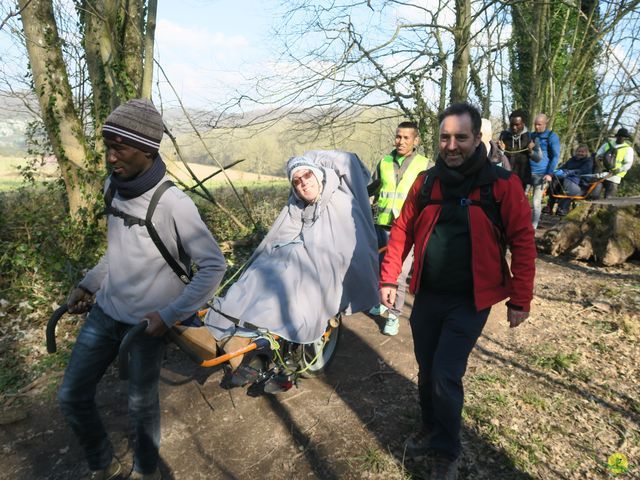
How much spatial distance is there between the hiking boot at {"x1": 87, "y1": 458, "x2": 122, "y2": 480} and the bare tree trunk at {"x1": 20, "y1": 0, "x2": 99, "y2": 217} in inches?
172

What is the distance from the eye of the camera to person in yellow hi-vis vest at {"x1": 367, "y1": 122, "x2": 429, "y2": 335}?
174 inches

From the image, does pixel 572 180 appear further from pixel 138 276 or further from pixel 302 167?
pixel 138 276

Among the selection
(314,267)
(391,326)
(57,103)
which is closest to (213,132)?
(57,103)

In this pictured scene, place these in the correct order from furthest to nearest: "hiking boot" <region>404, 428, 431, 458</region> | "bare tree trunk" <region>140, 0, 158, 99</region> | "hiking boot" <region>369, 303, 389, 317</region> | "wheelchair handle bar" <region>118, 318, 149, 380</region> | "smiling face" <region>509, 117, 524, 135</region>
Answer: "smiling face" <region>509, 117, 524, 135</region> → "bare tree trunk" <region>140, 0, 158, 99</region> → "hiking boot" <region>369, 303, 389, 317</region> → "hiking boot" <region>404, 428, 431, 458</region> → "wheelchair handle bar" <region>118, 318, 149, 380</region>

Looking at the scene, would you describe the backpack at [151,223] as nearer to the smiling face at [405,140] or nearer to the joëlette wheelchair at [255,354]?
the joëlette wheelchair at [255,354]

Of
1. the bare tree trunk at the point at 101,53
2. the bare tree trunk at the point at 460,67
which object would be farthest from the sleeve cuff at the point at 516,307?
the bare tree trunk at the point at 460,67

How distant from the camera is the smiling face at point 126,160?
6.39 feet

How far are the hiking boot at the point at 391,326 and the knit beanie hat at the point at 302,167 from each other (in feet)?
5.86

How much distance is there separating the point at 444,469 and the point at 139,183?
7.32 feet

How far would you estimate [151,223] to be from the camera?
199cm

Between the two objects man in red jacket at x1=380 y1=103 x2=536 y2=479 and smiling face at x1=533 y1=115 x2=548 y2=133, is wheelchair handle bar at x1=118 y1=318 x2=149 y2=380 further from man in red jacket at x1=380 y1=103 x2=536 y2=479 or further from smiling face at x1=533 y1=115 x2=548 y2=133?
smiling face at x1=533 y1=115 x2=548 y2=133

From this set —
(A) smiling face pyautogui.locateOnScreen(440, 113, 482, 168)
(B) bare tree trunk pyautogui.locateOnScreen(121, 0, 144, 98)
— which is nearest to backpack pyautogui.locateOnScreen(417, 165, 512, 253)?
(A) smiling face pyautogui.locateOnScreen(440, 113, 482, 168)

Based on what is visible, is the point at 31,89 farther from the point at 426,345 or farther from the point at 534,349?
the point at 534,349

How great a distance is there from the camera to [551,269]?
6191mm
